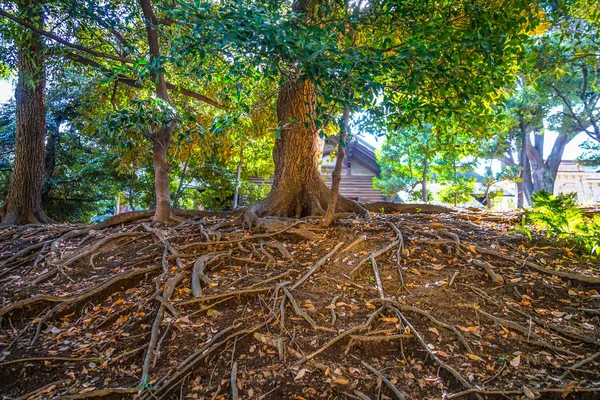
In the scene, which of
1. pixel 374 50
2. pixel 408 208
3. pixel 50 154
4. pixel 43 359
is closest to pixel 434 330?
pixel 374 50

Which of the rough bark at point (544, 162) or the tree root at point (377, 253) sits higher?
the rough bark at point (544, 162)

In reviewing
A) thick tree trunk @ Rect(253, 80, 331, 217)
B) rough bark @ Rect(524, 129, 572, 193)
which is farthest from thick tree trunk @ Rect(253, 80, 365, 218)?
rough bark @ Rect(524, 129, 572, 193)

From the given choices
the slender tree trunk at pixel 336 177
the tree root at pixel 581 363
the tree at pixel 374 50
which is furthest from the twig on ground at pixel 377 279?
the tree at pixel 374 50

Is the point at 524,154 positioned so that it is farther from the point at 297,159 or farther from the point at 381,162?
the point at 297,159

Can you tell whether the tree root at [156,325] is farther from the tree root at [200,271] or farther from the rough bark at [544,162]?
the rough bark at [544,162]

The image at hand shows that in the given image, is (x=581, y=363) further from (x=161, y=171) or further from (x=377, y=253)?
(x=161, y=171)

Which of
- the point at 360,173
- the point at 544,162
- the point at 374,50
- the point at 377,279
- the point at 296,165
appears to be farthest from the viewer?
the point at 360,173

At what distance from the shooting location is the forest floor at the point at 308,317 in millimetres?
2242

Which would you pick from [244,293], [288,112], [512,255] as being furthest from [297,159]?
[512,255]

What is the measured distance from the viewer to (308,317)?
2795 millimetres

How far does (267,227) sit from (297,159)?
1.44 meters

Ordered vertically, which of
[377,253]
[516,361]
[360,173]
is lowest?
[516,361]

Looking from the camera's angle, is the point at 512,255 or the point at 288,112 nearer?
the point at 512,255

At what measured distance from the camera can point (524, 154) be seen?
51.0 ft
